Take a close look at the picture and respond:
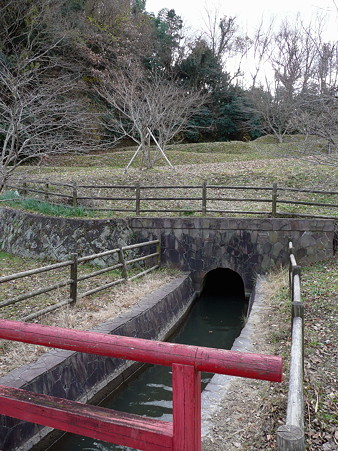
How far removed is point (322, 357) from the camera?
4996mm

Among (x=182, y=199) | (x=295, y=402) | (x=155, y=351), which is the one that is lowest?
(x=295, y=402)

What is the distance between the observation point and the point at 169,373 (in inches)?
275

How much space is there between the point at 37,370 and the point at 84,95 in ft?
76.0

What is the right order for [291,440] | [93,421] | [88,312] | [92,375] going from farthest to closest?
[88,312] < [92,375] < [93,421] < [291,440]

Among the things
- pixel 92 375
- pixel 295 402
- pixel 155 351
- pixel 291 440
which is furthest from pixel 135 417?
pixel 92 375

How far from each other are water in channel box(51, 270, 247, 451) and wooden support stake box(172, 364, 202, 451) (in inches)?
126

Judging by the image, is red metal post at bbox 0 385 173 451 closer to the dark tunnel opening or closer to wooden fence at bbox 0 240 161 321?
wooden fence at bbox 0 240 161 321

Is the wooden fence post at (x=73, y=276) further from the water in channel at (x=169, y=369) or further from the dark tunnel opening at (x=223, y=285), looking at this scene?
the dark tunnel opening at (x=223, y=285)

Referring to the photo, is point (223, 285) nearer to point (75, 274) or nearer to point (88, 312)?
point (88, 312)

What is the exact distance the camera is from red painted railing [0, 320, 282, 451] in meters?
2.04

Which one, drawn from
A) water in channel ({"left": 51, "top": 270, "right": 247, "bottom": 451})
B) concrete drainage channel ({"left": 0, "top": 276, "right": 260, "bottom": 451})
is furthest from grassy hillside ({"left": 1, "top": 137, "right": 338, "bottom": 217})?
concrete drainage channel ({"left": 0, "top": 276, "right": 260, "bottom": 451})

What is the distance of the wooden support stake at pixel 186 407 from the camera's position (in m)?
2.11

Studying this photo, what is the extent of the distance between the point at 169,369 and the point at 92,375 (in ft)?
5.57

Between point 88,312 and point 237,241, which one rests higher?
point 237,241
